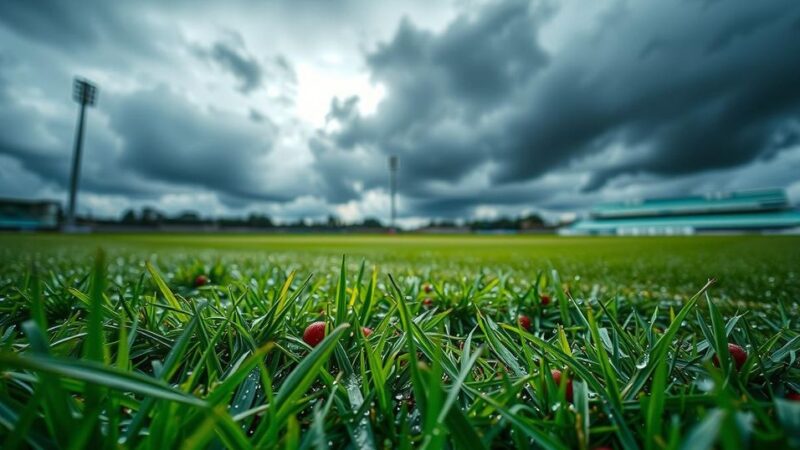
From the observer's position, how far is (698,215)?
187 feet

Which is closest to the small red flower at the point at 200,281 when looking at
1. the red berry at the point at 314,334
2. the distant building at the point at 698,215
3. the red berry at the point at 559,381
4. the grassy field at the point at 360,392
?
the grassy field at the point at 360,392

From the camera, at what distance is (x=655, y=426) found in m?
0.52

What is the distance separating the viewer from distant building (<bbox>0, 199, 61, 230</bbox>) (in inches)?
2180

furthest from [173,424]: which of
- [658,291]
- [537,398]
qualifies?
[658,291]

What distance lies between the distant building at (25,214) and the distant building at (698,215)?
94.6 metres

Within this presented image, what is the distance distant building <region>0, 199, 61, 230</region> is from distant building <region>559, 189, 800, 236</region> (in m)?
94.6

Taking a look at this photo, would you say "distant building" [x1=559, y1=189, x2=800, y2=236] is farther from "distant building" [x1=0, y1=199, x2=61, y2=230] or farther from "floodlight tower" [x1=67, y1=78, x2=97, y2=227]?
"distant building" [x1=0, y1=199, x2=61, y2=230]

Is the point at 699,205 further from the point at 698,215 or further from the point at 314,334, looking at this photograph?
the point at 314,334

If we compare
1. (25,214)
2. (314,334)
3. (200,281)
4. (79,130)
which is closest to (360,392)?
(314,334)

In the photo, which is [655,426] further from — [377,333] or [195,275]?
[195,275]

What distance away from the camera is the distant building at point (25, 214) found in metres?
55.4

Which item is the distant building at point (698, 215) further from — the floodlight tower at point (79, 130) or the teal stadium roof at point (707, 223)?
the floodlight tower at point (79, 130)

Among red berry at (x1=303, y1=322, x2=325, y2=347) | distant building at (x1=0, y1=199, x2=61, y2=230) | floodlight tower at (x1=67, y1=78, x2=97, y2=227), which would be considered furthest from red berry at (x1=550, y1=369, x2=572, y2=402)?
distant building at (x1=0, y1=199, x2=61, y2=230)

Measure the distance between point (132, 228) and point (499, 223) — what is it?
76.3 meters
